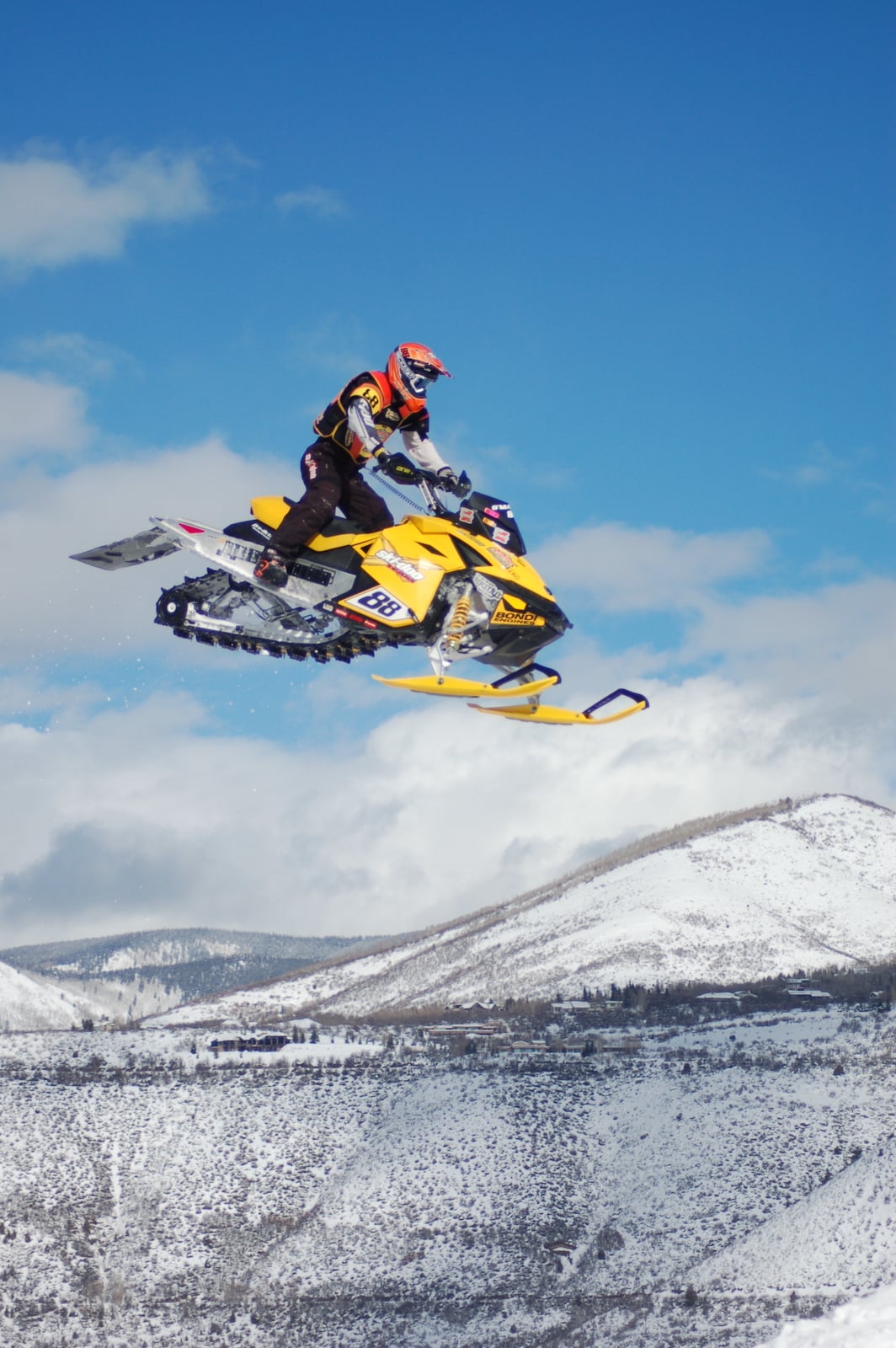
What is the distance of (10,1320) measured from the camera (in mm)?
80312

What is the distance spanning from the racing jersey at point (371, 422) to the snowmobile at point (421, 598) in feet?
1.03

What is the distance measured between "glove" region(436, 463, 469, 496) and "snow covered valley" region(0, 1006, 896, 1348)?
5731 centimetres

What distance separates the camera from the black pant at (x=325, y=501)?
16.9 metres

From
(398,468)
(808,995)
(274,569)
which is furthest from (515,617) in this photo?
(808,995)

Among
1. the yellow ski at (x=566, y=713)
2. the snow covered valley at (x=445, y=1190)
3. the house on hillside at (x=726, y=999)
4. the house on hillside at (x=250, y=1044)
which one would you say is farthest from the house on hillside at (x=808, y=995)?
the yellow ski at (x=566, y=713)

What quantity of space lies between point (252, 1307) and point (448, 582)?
258 feet

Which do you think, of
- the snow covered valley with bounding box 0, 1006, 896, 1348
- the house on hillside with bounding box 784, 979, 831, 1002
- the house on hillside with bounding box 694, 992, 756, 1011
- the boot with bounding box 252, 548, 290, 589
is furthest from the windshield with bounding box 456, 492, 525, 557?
the house on hillside with bounding box 784, 979, 831, 1002

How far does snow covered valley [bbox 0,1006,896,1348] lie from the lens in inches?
3086

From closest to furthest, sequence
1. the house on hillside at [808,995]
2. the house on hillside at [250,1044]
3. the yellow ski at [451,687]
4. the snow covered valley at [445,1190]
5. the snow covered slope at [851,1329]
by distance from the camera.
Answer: the snow covered slope at [851,1329] → the yellow ski at [451,687] → the snow covered valley at [445,1190] → the house on hillside at [250,1044] → the house on hillside at [808,995]

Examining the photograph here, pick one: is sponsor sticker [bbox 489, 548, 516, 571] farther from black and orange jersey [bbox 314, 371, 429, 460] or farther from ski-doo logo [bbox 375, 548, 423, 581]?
black and orange jersey [bbox 314, 371, 429, 460]

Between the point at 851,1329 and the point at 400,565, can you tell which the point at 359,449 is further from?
the point at 851,1329

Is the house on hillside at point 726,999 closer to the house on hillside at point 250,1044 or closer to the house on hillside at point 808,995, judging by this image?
the house on hillside at point 808,995

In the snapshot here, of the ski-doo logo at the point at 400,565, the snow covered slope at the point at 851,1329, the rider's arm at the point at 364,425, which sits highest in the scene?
the rider's arm at the point at 364,425

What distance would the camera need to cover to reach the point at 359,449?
16953 mm
